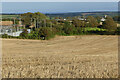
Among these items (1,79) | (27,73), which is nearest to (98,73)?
(27,73)

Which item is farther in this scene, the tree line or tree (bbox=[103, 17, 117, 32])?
tree (bbox=[103, 17, 117, 32])

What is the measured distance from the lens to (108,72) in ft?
24.7

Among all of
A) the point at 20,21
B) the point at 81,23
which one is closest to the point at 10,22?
the point at 20,21

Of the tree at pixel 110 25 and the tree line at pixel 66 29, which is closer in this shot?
the tree line at pixel 66 29

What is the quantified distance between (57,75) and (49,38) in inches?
1250

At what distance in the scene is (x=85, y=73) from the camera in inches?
285

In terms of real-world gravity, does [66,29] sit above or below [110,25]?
below

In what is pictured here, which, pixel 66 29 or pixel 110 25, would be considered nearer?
pixel 66 29

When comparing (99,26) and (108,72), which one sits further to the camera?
(99,26)

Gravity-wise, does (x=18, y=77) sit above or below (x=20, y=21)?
below

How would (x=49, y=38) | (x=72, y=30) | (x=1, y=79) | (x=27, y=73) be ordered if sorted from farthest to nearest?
1. (x=72, y=30)
2. (x=49, y=38)
3. (x=27, y=73)
4. (x=1, y=79)

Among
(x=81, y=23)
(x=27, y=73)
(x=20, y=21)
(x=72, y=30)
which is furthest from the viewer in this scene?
(x=20, y=21)

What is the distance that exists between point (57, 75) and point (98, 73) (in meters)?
1.52

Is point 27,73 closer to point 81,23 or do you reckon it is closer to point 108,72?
point 108,72
